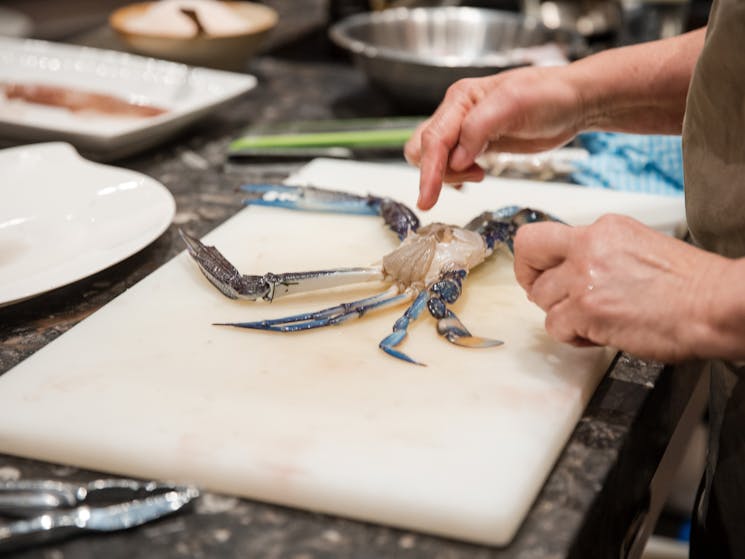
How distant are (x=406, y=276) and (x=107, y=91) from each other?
1021 millimetres

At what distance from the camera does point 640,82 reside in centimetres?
126

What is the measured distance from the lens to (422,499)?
77cm

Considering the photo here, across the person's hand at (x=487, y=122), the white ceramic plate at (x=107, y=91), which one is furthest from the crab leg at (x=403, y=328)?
the white ceramic plate at (x=107, y=91)

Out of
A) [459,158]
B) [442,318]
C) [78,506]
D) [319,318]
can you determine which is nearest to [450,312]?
[442,318]

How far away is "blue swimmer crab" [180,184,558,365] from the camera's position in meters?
1.04

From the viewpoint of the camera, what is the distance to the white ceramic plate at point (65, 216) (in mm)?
1163

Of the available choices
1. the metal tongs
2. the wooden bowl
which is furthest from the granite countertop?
the wooden bowl

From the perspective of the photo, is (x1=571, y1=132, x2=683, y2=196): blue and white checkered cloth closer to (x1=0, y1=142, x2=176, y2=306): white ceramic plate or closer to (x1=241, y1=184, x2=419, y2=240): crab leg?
(x1=241, y1=184, x2=419, y2=240): crab leg

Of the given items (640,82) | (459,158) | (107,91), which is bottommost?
(107,91)

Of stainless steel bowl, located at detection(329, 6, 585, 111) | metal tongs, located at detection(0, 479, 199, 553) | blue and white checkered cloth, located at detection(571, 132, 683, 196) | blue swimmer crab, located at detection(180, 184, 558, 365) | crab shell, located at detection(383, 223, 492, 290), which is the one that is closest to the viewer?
metal tongs, located at detection(0, 479, 199, 553)

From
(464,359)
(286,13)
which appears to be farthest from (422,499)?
(286,13)

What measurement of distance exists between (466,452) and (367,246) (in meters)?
0.51

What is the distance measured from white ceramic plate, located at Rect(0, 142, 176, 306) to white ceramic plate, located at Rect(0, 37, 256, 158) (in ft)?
0.51

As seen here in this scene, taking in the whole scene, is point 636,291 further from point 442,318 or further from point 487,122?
point 487,122
